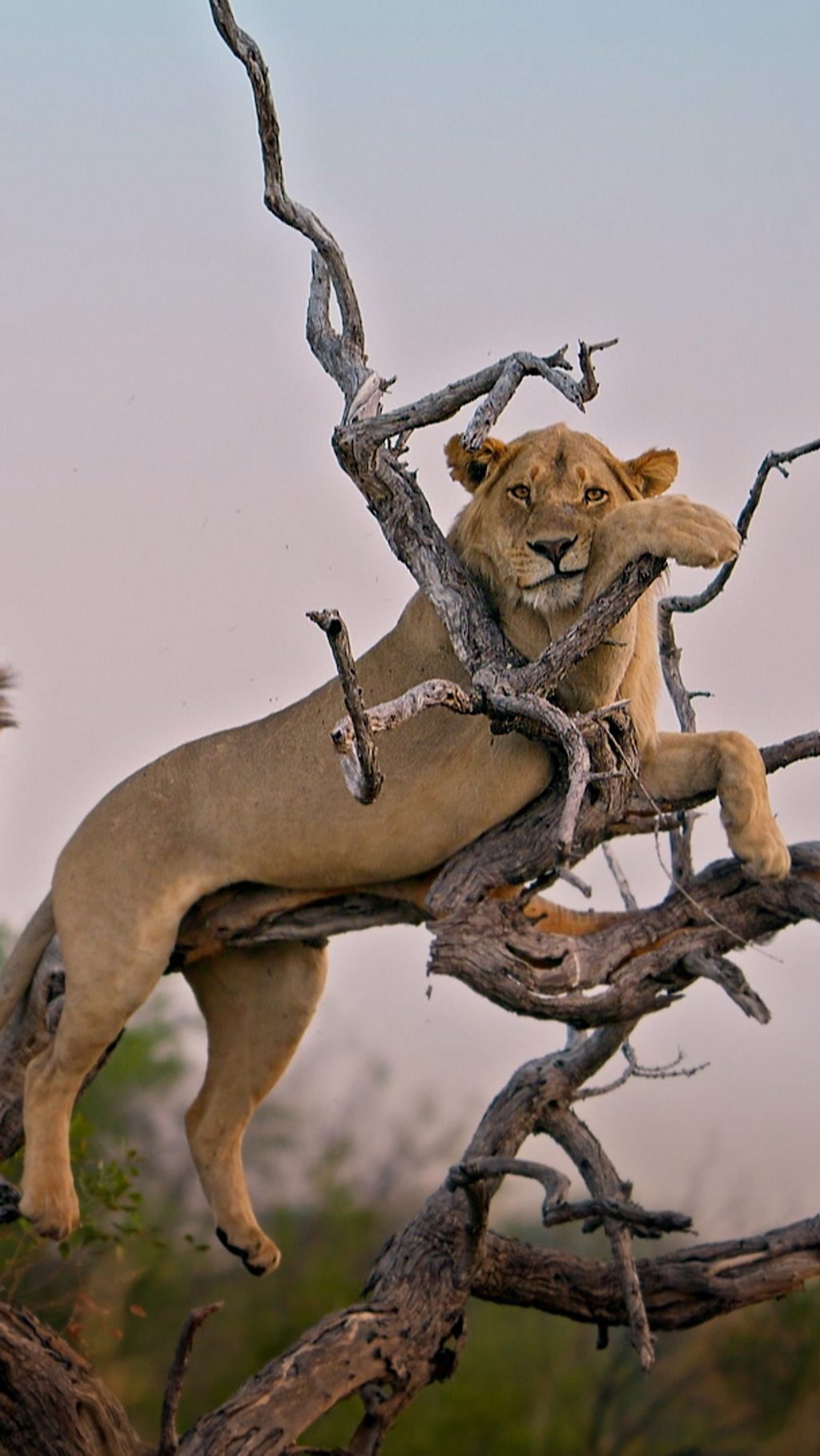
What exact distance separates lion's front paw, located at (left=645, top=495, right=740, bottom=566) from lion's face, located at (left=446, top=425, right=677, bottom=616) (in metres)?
0.35

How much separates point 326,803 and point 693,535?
5.45 ft

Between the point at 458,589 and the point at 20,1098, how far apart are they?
272cm

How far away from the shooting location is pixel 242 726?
608 cm

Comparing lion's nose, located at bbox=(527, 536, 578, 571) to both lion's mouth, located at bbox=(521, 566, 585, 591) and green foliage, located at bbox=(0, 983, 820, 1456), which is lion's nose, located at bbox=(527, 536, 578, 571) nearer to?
lion's mouth, located at bbox=(521, 566, 585, 591)

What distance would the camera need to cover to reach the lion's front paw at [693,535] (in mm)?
4676

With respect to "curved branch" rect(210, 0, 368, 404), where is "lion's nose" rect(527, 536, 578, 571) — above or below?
below

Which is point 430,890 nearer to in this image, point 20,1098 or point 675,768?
point 675,768

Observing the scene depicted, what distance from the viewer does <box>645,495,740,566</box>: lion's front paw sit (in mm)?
4676

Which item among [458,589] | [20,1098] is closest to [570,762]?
[458,589]

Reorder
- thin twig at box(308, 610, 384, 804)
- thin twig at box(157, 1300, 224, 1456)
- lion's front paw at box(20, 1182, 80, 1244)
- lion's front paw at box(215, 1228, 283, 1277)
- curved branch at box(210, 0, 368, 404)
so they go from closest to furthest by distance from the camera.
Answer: thin twig at box(308, 610, 384, 804), curved branch at box(210, 0, 368, 404), thin twig at box(157, 1300, 224, 1456), lion's front paw at box(20, 1182, 80, 1244), lion's front paw at box(215, 1228, 283, 1277)

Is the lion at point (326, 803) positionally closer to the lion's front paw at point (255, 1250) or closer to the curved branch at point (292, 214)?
Result: the lion's front paw at point (255, 1250)

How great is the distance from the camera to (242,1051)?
6.66 meters

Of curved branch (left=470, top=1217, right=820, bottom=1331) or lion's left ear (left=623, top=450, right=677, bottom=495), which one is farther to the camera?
curved branch (left=470, top=1217, right=820, bottom=1331)

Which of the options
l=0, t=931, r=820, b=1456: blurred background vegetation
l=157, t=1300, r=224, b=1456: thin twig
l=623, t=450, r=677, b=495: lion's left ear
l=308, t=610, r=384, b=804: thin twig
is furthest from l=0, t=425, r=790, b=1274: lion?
l=0, t=931, r=820, b=1456: blurred background vegetation
